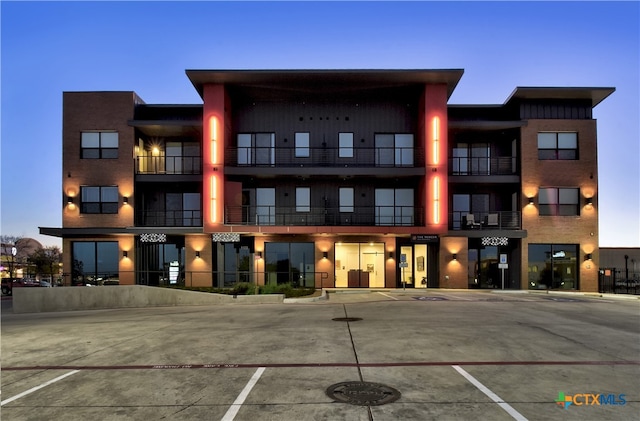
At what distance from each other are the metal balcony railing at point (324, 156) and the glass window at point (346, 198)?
190cm

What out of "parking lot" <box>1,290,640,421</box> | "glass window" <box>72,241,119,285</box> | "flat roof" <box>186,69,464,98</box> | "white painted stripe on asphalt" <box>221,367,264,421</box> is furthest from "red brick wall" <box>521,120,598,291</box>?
"glass window" <box>72,241,119,285</box>

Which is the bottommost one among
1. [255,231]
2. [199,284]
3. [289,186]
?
[199,284]

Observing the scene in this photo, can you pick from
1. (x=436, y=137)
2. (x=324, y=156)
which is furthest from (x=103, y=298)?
(x=436, y=137)

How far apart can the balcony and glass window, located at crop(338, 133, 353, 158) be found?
3.83 meters

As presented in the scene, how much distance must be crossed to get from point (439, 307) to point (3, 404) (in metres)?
15.0

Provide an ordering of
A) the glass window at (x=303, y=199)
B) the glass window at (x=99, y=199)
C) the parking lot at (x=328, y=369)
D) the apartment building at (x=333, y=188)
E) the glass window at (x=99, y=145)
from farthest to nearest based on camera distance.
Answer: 1. the glass window at (x=303, y=199)
2. the glass window at (x=99, y=145)
3. the glass window at (x=99, y=199)
4. the apartment building at (x=333, y=188)
5. the parking lot at (x=328, y=369)

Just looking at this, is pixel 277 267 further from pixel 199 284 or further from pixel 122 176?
pixel 122 176

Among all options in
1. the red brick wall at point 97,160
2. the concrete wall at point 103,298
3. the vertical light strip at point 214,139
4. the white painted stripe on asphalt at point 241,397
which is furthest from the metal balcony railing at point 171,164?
the white painted stripe on asphalt at point 241,397

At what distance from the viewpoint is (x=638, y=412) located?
6168mm

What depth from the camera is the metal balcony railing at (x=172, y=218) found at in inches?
1242

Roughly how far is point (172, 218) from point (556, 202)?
1067 inches

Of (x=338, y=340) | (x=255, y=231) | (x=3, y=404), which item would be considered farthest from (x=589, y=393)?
(x=255, y=231)

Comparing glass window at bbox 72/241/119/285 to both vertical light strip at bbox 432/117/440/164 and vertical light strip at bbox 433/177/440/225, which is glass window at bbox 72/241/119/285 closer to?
vertical light strip at bbox 433/177/440/225

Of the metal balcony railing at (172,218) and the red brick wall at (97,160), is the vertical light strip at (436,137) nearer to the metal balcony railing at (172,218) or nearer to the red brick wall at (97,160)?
the metal balcony railing at (172,218)
